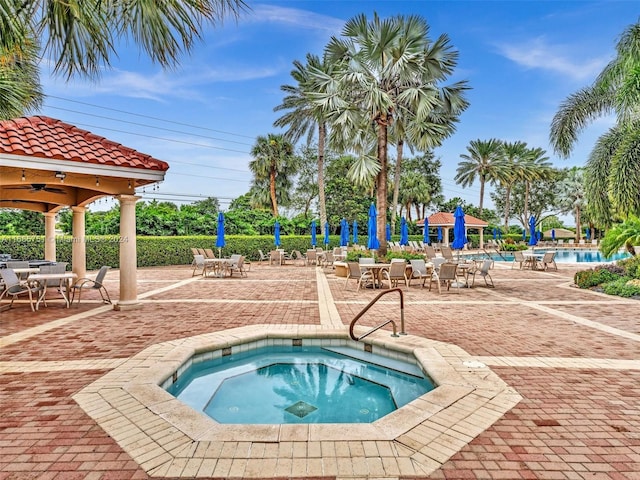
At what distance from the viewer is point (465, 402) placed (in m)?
3.50

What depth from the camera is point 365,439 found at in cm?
283

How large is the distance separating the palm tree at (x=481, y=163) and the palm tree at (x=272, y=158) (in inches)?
889

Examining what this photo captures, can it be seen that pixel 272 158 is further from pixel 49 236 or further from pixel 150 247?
pixel 49 236

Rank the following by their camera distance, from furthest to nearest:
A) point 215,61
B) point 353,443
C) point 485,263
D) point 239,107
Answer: point 239,107 → point 215,61 → point 485,263 → point 353,443

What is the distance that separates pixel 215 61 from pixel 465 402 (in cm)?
2318

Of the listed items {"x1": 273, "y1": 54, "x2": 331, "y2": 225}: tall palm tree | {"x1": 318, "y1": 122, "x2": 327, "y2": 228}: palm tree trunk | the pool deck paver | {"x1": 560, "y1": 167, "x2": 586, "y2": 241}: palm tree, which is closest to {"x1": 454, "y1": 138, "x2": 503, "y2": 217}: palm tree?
{"x1": 560, "y1": 167, "x2": 586, "y2": 241}: palm tree

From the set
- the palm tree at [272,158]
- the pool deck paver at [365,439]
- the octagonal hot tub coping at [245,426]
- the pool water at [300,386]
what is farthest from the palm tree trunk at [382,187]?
the palm tree at [272,158]

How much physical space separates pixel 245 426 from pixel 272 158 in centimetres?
3205

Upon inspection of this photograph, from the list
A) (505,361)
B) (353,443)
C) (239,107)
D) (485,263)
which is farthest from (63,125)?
(239,107)

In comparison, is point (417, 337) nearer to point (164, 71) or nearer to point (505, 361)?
point (505, 361)

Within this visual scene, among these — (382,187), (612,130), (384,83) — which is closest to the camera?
(612,130)

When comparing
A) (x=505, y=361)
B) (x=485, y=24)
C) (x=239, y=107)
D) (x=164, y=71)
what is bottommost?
(x=505, y=361)

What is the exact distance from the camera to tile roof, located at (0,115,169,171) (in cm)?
702

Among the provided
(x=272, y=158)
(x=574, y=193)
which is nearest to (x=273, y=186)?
(x=272, y=158)
